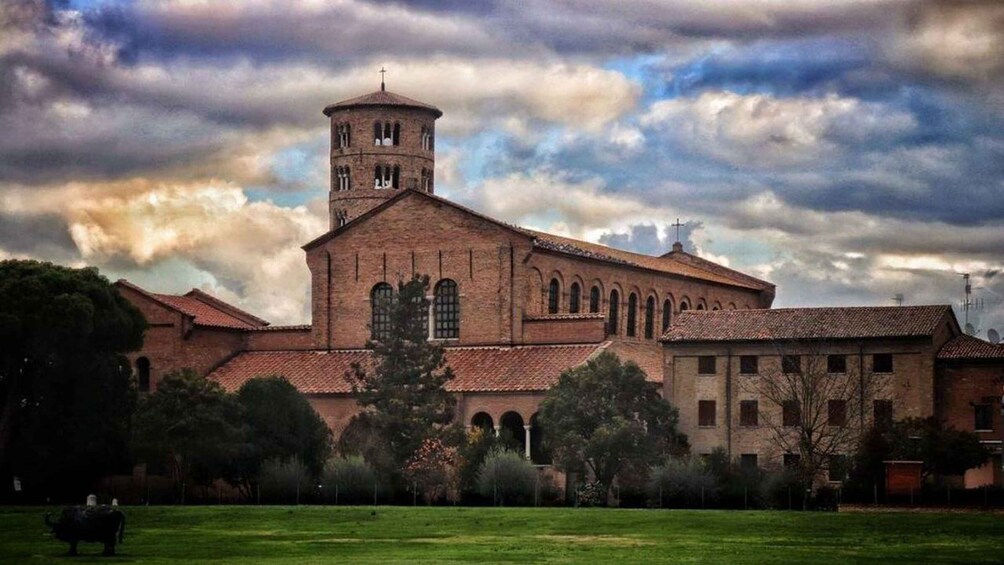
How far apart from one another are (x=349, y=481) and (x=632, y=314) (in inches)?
1084

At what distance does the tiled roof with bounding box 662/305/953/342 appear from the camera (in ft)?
242

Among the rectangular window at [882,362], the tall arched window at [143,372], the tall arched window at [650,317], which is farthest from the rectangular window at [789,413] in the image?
the tall arched window at [143,372]

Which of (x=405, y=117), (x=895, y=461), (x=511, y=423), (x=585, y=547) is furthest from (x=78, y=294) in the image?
(x=405, y=117)

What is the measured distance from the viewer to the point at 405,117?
117875mm

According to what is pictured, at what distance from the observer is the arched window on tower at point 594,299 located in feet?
281

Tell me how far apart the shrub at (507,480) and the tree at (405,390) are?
5.56 m

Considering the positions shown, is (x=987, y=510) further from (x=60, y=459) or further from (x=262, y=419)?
(x=60, y=459)

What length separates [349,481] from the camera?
64.4m

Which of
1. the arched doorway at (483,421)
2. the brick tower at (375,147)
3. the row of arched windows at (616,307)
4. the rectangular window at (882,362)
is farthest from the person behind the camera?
the brick tower at (375,147)

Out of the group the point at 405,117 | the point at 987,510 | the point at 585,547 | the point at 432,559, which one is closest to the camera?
the point at 432,559

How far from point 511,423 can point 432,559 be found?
4173 cm

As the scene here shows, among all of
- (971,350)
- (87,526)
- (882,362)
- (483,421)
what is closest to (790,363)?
(882,362)

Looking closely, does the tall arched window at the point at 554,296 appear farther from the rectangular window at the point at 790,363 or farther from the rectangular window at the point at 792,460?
the rectangular window at the point at 792,460

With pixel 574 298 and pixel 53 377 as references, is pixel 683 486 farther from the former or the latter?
pixel 574 298
